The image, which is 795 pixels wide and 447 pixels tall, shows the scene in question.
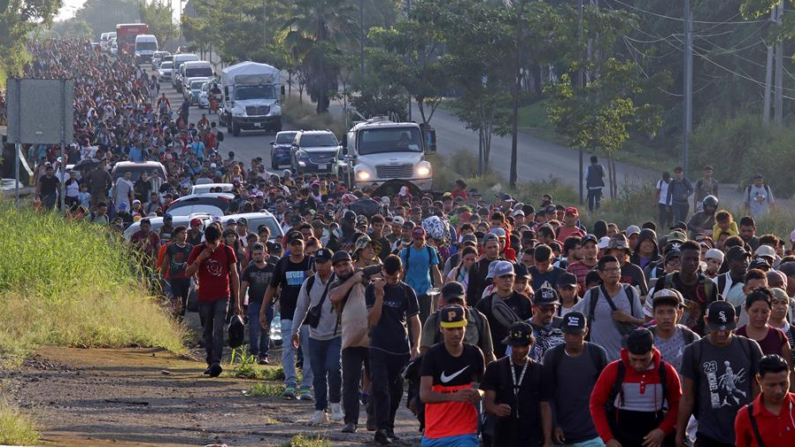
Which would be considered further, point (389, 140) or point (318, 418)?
point (389, 140)

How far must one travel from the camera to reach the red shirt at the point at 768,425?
295 inches

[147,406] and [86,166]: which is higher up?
[86,166]

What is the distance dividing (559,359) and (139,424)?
4627mm

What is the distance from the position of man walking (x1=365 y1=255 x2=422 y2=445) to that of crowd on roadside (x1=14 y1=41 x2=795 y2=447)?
0.01 meters

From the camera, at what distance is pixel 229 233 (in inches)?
707

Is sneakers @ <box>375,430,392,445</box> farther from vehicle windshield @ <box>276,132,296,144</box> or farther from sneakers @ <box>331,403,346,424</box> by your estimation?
vehicle windshield @ <box>276,132,296,144</box>

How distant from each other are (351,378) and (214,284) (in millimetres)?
3613

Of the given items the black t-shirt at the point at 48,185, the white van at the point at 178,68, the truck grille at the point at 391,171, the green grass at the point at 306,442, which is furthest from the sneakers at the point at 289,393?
the white van at the point at 178,68

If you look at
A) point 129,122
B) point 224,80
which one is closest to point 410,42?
point 129,122

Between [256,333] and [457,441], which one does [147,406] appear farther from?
[457,441]

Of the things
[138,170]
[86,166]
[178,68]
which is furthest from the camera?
[178,68]

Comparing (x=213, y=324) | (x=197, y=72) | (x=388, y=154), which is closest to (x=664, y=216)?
(x=388, y=154)

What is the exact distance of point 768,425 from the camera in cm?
751

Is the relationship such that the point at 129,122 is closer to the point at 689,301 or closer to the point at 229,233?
the point at 229,233
